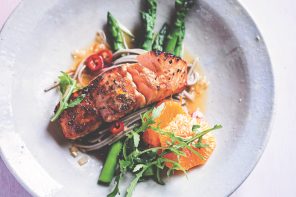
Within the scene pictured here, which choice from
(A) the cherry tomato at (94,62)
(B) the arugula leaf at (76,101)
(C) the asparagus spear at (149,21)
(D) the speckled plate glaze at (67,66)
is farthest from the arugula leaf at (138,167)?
(C) the asparagus spear at (149,21)

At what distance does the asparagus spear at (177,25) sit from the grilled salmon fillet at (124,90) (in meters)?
0.39

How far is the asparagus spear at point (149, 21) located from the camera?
533cm

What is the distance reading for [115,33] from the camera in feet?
17.5

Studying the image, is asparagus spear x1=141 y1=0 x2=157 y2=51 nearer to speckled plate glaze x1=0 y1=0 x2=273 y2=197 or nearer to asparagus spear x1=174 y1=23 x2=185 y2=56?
speckled plate glaze x1=0 y1=0 x2=273 y2=197

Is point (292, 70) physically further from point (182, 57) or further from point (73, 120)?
point (73, 120)

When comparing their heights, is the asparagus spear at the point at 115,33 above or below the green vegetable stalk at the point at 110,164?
above

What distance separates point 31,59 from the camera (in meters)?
4.93

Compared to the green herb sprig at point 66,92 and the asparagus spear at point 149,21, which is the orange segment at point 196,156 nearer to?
the green herb sprig at point 66,92

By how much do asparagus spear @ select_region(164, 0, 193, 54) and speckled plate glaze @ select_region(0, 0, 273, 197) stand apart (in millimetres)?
137

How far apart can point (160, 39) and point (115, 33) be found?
54 cm


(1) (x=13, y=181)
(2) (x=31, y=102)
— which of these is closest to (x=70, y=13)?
(2) (x=31, y=102)

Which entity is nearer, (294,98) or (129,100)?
(129,100)

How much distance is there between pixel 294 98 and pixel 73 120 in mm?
2773

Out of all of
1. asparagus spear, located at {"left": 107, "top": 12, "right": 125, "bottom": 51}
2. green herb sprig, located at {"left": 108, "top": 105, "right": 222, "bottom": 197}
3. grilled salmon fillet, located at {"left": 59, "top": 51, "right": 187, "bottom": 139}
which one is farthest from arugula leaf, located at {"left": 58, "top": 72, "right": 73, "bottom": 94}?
green herb sprig, located at {"left": 108, "top": 105, "right": 222, "bottom": 197}
